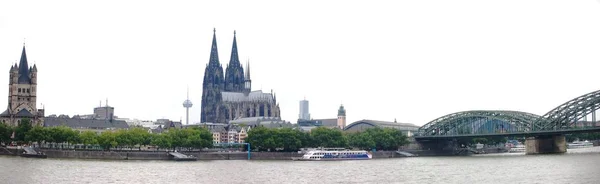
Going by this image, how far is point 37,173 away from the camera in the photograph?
67.6 m

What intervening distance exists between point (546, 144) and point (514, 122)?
21.5 ft

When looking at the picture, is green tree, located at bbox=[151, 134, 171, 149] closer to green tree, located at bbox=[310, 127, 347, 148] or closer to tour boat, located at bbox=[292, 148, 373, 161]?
tour boat, located at bbox=[292, 148, 373, 161]

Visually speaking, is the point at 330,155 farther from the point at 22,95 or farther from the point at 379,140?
the point at 22,95

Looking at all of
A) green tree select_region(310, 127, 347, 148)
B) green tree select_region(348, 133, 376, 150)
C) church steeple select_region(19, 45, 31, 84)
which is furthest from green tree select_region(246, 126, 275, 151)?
church steeple select_region(19, 45, 31, 84)

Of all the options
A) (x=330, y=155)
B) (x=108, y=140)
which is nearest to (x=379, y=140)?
(x=330, y=155)

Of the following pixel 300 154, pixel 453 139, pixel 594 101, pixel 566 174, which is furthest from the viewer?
pixel 453 139

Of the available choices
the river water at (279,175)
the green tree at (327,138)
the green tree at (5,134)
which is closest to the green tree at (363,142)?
the green tree at (327,138)

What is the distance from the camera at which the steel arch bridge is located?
128m

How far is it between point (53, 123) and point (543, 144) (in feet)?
297

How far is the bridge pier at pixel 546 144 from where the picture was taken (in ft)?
436

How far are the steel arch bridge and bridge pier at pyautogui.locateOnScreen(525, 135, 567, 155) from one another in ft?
8.38

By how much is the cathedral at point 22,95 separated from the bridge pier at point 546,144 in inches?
3331

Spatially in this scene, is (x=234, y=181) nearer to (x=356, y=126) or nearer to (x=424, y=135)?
(x=424, y=135)

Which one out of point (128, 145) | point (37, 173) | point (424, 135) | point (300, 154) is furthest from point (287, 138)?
point (37, 173)
